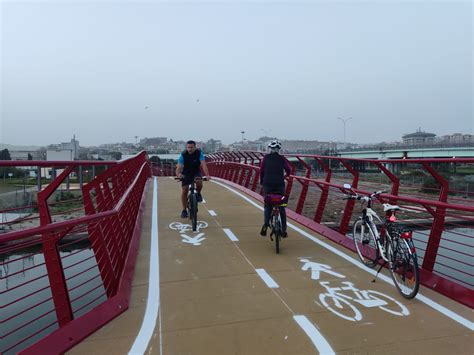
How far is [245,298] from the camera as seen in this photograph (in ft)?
15.9

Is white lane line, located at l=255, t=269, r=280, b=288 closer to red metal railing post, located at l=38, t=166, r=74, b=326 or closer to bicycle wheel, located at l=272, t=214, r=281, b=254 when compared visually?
bicycle wheel, located at l=272, t=214, r=281, b=254

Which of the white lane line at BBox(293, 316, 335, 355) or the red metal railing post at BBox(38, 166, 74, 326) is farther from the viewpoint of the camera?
the red metal railing post at BBox(38, 166, 74, 326)

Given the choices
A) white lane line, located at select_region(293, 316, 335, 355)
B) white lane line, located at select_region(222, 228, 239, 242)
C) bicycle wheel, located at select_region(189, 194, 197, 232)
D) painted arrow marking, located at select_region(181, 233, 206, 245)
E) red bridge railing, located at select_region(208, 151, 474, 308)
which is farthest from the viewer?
bicycle wheel, located at select_region(189, 194, 197, 232)

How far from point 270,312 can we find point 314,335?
67 cm

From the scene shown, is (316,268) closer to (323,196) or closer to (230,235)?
(230,235)

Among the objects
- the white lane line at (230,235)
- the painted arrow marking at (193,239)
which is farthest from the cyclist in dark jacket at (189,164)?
the painted arrow marking at (193,239)

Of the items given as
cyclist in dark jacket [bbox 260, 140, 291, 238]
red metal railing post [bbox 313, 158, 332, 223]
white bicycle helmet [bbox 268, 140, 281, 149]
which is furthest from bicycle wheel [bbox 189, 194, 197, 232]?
red metal railing post [bbox 313, 158, 332, 223]

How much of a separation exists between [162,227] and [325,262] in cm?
403

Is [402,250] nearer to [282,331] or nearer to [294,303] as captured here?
[294,303]

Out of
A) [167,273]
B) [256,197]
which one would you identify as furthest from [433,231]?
[256,197]

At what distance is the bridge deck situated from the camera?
3.72 meters

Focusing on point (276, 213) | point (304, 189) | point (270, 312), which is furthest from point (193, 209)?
point (270, 312)

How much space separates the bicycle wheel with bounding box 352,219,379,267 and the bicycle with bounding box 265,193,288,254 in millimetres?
1277

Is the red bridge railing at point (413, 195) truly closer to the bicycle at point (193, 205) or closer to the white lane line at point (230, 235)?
the white lane line at point (230, 235)
